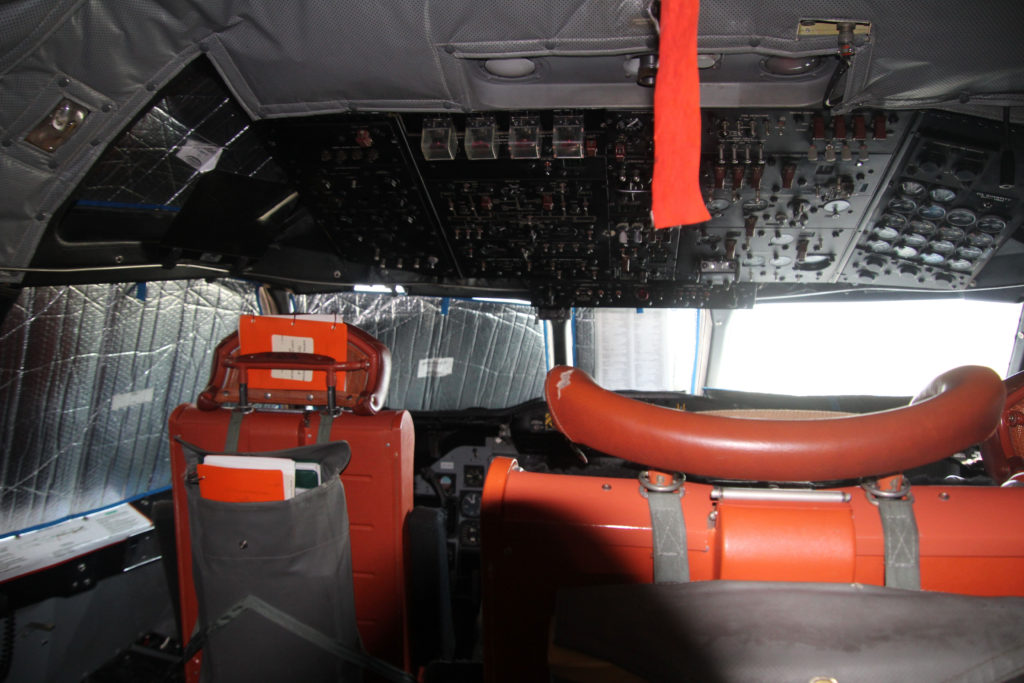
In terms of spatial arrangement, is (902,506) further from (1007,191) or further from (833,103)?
(1007,191)

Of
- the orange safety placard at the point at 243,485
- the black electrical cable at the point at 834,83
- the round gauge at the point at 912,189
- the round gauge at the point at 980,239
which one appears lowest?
the orange safety placard at the point at 243,485

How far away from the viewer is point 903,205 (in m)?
2.36

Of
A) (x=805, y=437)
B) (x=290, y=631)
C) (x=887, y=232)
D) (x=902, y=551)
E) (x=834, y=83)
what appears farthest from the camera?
(x=887, y=232)

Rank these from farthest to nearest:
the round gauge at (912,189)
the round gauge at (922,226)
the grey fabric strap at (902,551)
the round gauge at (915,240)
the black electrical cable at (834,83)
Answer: the round gauge at (915,240)
the round gauge at (922,226)
the round gauge at (912,189)
the black electrical cable at (834,83)
the grey fabric strap at (902,551)

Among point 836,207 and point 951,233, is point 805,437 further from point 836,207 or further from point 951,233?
point 951,233

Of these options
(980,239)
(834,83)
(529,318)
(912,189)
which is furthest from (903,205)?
(529,318)

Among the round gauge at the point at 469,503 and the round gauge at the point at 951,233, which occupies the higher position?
the round gauge at the point at 951,233

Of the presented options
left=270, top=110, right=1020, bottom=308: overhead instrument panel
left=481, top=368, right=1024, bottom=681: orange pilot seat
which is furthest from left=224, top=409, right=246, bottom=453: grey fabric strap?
left=481, top=368, right=1024, bottom=681: orange pilot seat

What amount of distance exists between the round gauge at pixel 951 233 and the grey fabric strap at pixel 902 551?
7.40 ft

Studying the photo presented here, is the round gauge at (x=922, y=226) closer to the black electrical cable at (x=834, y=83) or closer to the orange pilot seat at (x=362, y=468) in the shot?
the black electrical cable at (x=834, y=83)

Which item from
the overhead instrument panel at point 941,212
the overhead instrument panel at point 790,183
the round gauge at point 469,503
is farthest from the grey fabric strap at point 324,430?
the overhead instrument panel at point 941,212

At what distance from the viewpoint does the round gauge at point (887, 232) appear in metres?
2.55

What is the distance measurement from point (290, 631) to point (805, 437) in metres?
1.80

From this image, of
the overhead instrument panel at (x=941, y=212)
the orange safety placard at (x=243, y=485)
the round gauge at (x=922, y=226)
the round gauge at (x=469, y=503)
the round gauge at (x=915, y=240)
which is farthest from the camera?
the round gauge at (x=469, y=503)
